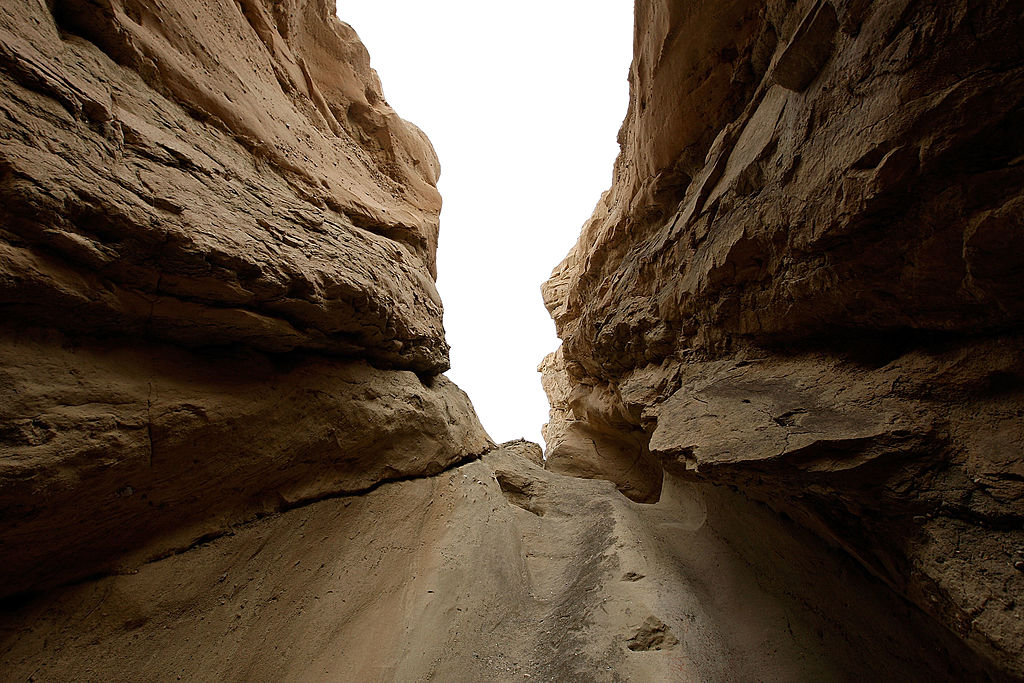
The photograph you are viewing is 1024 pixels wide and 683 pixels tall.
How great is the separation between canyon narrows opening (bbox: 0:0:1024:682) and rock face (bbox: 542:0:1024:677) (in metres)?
0.02

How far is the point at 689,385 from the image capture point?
4.25m

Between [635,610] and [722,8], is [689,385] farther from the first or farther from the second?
[722,8]

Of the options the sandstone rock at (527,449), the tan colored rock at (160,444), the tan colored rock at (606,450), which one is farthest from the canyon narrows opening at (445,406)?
the sandstone rock at (527,449)

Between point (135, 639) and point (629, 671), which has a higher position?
point (135, 639)

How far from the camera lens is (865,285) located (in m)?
2.60

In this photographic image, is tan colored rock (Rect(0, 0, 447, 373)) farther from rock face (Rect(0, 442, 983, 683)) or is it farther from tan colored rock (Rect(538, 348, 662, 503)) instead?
tan colored rock (Rect(538, 348, 662, 503))

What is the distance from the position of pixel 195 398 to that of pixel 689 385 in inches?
179

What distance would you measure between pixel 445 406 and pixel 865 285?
13.8 feet

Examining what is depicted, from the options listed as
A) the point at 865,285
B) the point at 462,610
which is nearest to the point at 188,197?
the point at 462,610

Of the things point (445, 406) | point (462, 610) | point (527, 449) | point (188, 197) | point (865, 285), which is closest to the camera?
point (865, 285)

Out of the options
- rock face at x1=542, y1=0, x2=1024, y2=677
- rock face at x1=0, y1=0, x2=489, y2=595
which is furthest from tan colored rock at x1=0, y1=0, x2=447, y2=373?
rock face at x1=542, y1=0, x2=1024, y2=677

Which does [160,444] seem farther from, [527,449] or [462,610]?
[527,449]

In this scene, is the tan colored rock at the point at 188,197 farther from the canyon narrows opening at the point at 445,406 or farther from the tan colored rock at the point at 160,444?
the tan colored rock at the point at 160,444

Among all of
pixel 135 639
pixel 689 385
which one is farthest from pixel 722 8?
pixel 135 639
